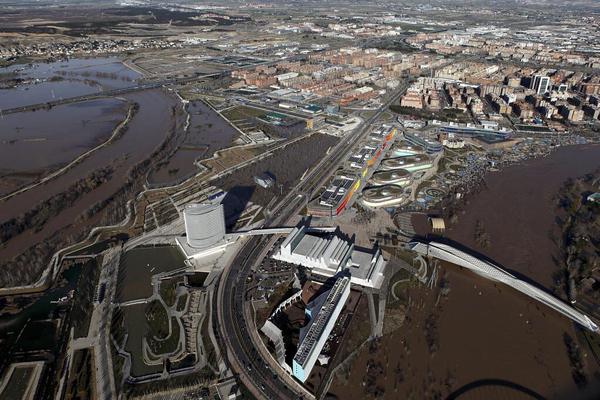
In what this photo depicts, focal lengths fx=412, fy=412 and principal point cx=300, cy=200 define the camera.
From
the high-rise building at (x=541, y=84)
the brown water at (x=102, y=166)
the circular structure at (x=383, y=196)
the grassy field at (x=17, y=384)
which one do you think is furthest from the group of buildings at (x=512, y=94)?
the grassy field at (x=17, y=384)

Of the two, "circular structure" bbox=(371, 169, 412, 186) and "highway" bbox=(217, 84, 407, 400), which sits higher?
"circular structure" bbox=(371, 169, 412, 186)

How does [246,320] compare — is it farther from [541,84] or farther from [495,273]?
[541,84]

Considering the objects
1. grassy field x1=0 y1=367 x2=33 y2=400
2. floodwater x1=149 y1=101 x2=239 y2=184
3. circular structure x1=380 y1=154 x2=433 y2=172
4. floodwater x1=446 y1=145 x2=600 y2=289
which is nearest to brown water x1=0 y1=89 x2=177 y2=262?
floodwater x1=149 y1=101 x2=239 y2=184

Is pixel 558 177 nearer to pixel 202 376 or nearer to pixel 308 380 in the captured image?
pixel 308 380

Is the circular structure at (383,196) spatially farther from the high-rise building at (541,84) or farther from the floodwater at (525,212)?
the high-rise building at (541,84)

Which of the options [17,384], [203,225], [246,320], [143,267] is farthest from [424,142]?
[17,384]

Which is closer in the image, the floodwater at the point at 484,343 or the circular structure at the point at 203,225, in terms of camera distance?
the floodwater at the point at 484,343

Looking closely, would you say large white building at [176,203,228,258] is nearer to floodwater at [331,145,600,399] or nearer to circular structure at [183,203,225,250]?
circular structure at [183,203,225,250]
